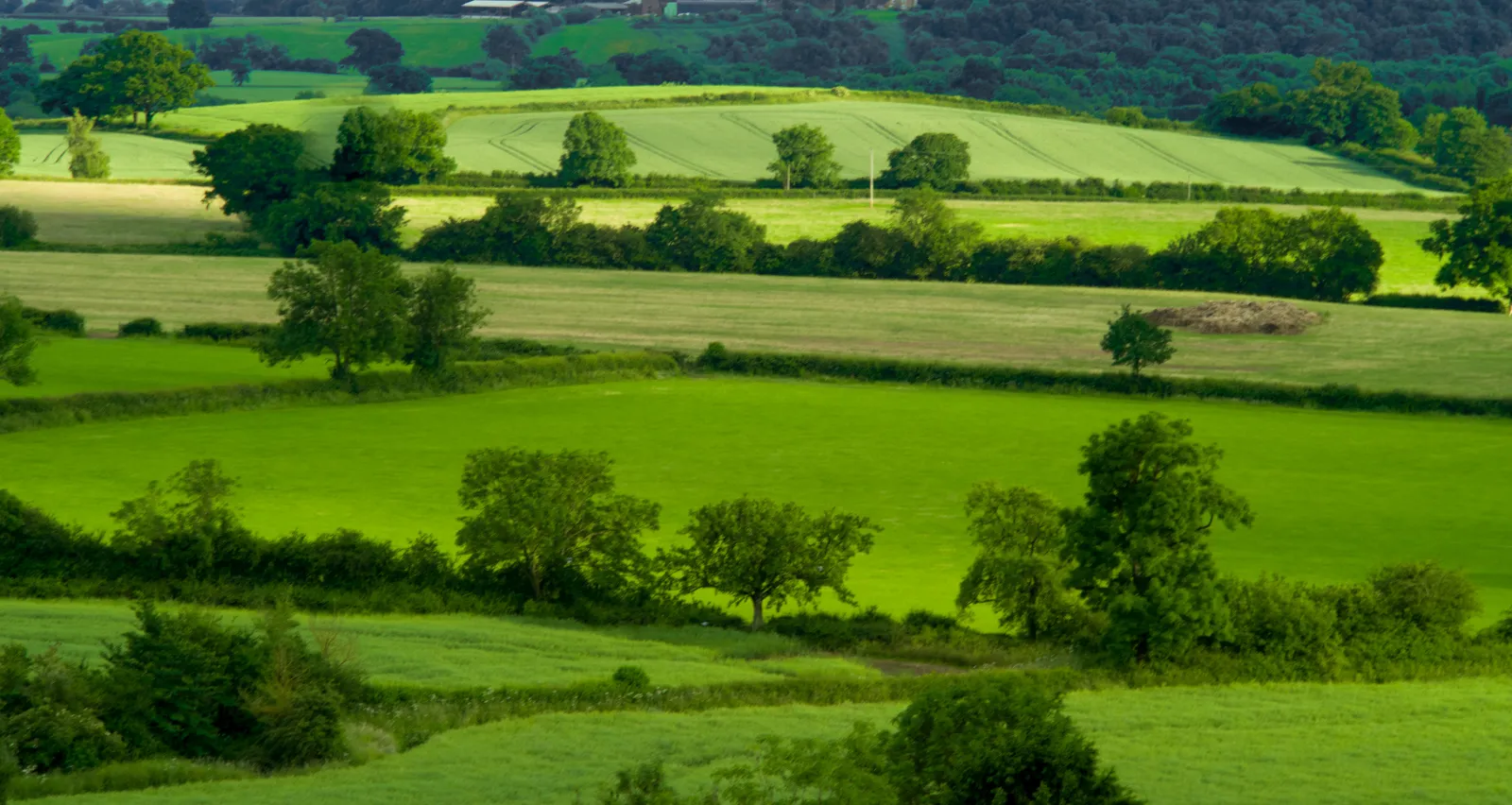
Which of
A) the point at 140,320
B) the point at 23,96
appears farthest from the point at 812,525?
the point at 23,96

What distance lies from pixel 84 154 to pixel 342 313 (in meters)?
69.3

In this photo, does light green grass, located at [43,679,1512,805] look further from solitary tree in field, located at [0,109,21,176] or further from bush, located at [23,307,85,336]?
solitary tree in field, located at [0,109,21,176]

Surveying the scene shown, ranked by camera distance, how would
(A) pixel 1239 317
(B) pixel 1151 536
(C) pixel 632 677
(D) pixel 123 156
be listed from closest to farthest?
(C) pixel 632 677, (B) pixel 1151 536, (A) pixel 1239 317, (D) pixel 123 156

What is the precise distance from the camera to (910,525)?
168 ft

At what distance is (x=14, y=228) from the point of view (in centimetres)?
10238

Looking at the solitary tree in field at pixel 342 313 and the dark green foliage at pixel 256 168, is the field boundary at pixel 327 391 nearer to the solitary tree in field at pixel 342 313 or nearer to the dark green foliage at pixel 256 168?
the solitary tree in field at pixel 342 313

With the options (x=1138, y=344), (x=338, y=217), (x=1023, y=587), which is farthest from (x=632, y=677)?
(x=338, y=217)

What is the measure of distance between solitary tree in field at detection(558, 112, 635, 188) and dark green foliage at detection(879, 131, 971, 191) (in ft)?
59.6

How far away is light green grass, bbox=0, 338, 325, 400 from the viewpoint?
66812 millimetres

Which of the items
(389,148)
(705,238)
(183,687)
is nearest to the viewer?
(183,687)

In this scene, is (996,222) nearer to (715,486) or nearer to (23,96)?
(715,486)

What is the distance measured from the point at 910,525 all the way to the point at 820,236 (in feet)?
191

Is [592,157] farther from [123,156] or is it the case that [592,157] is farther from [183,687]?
[183,687]

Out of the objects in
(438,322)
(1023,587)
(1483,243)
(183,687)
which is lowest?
(1023,587)
